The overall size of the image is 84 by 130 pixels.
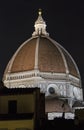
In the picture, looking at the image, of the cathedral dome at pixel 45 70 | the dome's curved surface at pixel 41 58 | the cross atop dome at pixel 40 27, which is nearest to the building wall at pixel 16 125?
the cathedral dome at pixel 45 70

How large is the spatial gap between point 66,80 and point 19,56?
8588mm

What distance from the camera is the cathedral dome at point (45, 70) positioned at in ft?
298

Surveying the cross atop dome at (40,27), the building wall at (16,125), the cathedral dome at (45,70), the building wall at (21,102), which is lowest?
the building wall at (16,125)

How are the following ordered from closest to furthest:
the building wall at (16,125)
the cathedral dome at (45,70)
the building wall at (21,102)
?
the building wall at (16,125), the building wall at (21,102), the cathedral dome at (45,70)

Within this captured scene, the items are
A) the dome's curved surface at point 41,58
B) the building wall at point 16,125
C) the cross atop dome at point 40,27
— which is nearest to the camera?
the building wall at point 16,125

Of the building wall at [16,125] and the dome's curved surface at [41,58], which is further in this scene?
the dome's curved surface at [41,58]

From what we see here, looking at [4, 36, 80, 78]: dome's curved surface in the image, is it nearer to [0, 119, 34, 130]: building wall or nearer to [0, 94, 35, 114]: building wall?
[0, 94, 35, 114]: building wall

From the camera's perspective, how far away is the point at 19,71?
307 feet

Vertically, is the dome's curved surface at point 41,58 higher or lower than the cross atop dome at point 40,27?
lower

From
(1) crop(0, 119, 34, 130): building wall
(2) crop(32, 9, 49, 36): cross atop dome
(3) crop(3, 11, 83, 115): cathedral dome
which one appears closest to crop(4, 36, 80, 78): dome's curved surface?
(3) crop(3, 11, 83, 115): cathedral dome

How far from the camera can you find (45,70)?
92000 millimetres

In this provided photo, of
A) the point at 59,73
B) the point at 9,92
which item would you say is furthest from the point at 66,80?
the point at 9,92

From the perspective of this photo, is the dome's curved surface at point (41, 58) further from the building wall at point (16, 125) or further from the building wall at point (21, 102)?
the building wall at point (16, 125)

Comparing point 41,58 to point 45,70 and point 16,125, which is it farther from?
point 16,125
